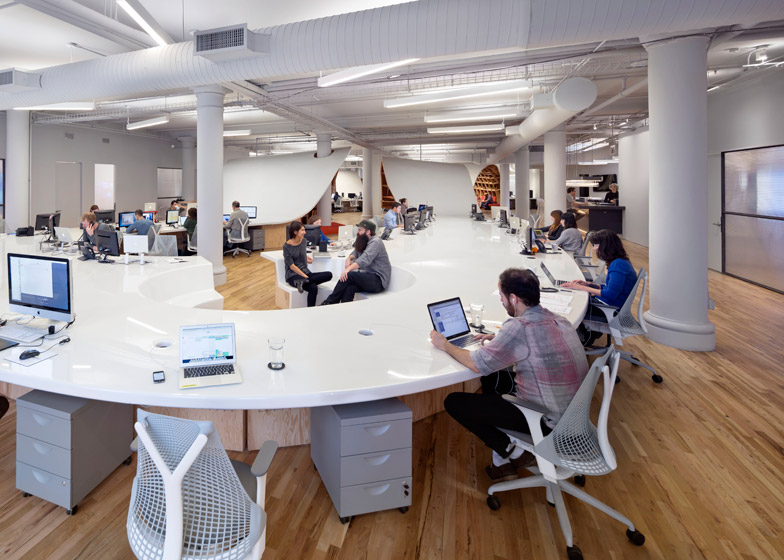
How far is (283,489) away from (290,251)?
147 inches

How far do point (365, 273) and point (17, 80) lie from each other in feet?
17.4

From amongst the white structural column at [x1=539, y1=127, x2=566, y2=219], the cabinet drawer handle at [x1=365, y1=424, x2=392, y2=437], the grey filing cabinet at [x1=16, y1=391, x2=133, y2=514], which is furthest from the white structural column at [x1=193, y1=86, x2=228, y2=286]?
the white structural column at [x1=539, y1=127, x2=566, y2=219]

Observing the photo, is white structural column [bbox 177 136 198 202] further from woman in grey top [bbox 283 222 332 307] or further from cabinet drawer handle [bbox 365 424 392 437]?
cabinet drawer handle [bbox 365 424 392 437]

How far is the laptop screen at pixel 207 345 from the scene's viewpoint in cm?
229

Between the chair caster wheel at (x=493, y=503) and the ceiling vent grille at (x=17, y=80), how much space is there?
7.49m

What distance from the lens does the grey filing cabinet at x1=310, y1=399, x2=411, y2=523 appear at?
2141 mm

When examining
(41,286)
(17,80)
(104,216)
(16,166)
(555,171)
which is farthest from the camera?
(555,171)

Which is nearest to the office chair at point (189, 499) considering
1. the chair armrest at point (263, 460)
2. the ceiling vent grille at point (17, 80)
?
the chair armrest at point (263, 460)

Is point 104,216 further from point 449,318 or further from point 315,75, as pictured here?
point 449,318

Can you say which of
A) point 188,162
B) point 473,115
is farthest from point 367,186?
point 473,115

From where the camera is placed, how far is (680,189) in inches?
185

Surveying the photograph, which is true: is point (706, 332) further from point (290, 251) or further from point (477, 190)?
point (477, 190)

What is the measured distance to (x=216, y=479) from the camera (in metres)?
1.44

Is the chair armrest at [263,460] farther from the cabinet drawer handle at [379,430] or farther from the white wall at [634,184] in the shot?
the white wall at [634,184]
